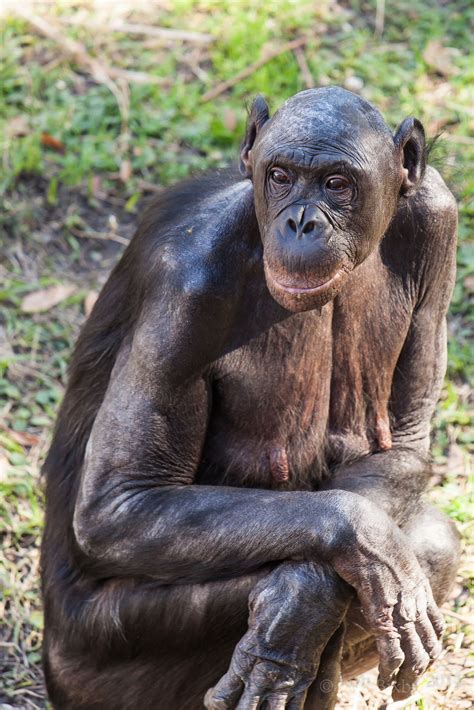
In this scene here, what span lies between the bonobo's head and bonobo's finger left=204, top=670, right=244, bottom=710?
1176 mm

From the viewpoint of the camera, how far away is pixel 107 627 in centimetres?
440

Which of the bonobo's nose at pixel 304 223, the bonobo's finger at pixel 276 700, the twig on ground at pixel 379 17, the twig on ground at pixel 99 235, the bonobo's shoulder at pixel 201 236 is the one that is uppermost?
the bonobo's nose at pixel 304 223

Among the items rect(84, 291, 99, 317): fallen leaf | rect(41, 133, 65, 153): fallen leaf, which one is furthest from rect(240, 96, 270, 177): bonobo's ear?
rect(41, 133, 65, 153): fallen leaf

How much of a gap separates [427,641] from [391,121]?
166 inches

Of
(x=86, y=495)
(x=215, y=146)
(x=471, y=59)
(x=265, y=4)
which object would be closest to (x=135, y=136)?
(x=215, y=146)

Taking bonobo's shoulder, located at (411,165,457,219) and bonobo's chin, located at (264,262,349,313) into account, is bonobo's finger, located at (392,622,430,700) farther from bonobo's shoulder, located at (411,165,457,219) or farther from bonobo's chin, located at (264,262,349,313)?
bonobo's shoulder, located at (411,165,457,219)

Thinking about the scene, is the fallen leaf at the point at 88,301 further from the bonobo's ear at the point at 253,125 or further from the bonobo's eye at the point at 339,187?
the bonobo's eye at the point at 339,187

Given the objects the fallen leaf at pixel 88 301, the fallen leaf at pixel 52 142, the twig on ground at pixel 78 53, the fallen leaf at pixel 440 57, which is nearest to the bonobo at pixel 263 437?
the fallen leaf at pixel 88 301

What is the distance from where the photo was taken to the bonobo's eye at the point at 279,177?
155 inches

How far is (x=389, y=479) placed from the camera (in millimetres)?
4633

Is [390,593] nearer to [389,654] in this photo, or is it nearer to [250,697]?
[389,654]

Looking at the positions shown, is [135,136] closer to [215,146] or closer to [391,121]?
[215,146]

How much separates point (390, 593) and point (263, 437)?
2.30 feet

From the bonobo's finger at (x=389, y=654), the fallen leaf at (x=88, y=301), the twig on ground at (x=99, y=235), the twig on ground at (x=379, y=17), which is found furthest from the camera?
the twig on ground at (x=379, y=17)
